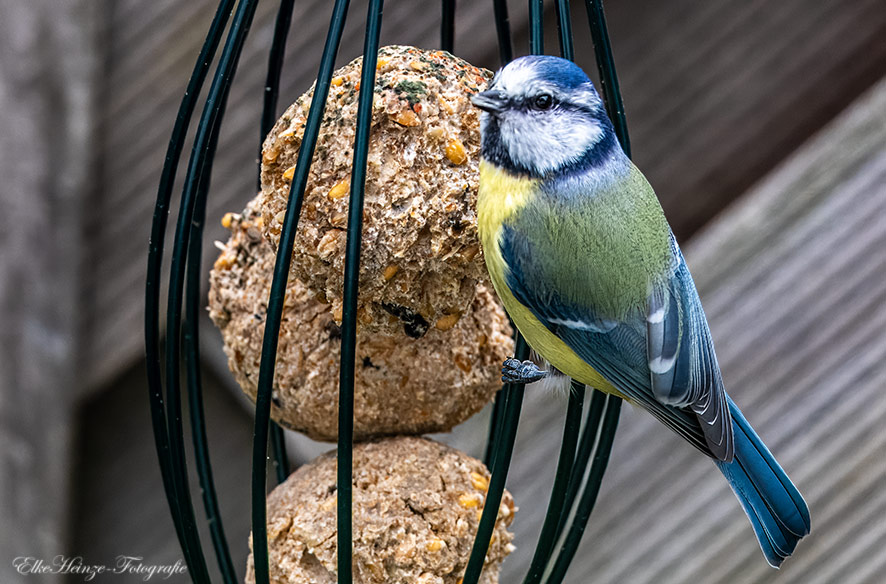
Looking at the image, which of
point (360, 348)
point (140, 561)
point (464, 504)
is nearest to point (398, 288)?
point (360, 348)

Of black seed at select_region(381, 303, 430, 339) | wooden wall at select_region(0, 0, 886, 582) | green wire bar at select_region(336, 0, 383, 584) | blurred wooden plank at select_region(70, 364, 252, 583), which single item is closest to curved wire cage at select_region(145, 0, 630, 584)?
green wire bar at select_region(336, 0, 383, 584)

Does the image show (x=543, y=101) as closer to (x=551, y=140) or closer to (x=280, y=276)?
(x=551, y=140)

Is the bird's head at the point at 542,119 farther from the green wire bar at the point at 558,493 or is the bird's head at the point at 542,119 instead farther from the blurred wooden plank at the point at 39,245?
the blurred wooden plank at the point at 39,245

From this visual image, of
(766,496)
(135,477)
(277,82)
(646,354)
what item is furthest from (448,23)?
(135,477)

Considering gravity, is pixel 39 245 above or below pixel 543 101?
below

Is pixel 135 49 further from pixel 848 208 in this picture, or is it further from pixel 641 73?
pixel 848 208

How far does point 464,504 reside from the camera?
0.85m

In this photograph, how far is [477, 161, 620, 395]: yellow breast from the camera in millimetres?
750

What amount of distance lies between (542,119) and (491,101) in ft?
0.25

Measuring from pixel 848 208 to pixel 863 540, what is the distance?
48 centimetres

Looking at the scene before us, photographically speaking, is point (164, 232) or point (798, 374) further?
point (798, 374)

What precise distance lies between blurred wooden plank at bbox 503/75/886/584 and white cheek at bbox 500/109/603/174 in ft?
1.72

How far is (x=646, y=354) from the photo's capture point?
794 millimetres

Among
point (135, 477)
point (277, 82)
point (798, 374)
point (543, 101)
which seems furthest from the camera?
point (135, 477)
